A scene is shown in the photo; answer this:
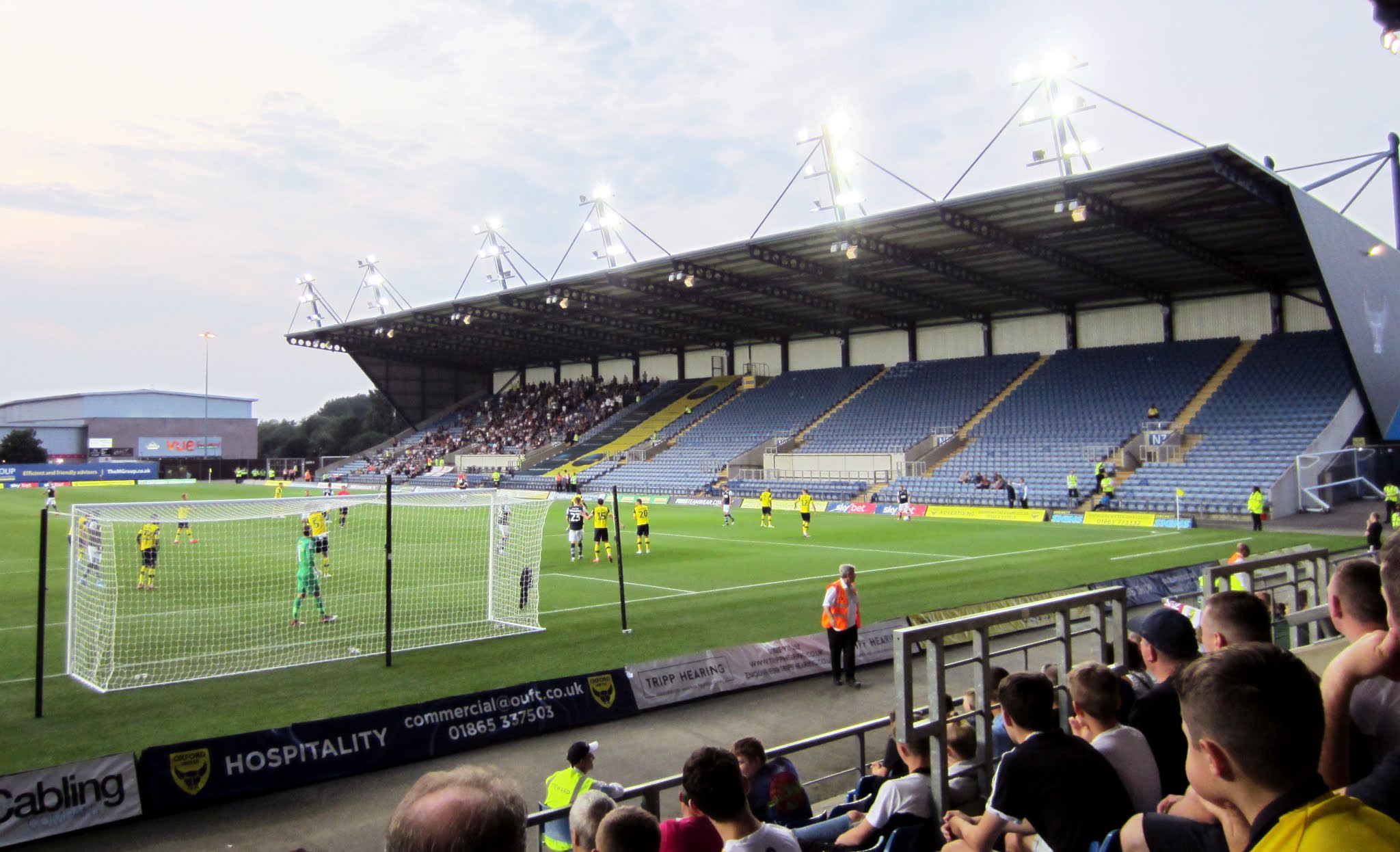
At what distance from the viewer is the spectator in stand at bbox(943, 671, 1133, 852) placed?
152 inches

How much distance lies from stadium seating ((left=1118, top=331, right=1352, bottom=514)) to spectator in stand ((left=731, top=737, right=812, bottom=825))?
30976 mm

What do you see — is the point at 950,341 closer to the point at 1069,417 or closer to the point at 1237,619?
the point at 1069,417

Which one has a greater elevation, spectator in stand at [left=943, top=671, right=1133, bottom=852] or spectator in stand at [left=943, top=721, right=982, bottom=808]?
spectator in stand at [left=943, top=671, right=1133, bottom=852]

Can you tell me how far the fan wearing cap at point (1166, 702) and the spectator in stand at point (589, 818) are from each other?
2713 millimetres

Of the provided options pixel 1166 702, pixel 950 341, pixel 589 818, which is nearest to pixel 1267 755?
pixel 1166 702

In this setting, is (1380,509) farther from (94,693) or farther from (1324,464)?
(94,693)

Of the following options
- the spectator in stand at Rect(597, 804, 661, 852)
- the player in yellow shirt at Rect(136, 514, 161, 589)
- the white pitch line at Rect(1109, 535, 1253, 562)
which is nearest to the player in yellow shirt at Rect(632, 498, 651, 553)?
the player in yellow shirt at Rect(136, 514, 161, 589)

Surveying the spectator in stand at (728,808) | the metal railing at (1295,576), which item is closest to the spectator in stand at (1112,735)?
the spectator in stand at (728,808)

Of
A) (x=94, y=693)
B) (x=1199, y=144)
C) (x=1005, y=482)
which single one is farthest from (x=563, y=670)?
(x=1005, y=482)

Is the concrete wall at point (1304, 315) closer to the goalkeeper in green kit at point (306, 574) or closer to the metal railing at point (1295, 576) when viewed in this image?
the metal railing at point (1295, 576)

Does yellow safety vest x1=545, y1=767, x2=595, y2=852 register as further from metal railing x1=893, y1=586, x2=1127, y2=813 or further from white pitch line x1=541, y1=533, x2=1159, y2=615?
white pitch line x1=541, y1=533, x2=1159, y2=615

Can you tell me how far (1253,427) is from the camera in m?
35.8

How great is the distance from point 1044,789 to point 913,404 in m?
46.9

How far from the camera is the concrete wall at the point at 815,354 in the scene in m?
59.4
